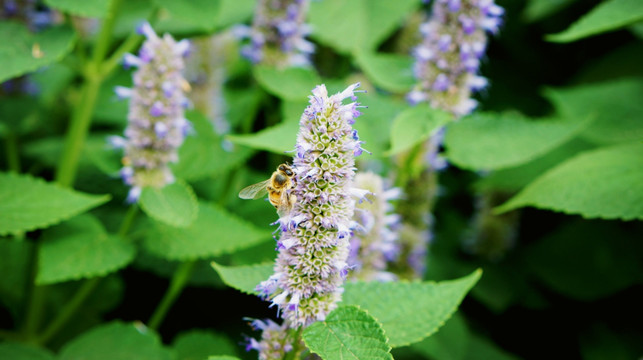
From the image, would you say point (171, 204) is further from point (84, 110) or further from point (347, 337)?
point (347, 337)

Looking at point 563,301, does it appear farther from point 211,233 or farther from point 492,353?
point 211,233

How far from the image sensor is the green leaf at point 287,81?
348 centimetres

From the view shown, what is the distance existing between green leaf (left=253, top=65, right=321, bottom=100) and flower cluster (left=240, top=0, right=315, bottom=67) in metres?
0.11

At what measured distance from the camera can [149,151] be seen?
3.12m

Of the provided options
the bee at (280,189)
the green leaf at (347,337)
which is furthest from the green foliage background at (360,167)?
the bee at (280,189)

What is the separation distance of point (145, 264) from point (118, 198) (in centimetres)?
71

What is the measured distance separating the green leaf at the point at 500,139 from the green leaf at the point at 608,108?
1.87 feet

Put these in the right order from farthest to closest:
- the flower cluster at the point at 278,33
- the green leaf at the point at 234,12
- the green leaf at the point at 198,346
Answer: the green leaf at the point at 234,12 → the flower cluster at the point at 278,33 → the green leaf at the point at 198,346

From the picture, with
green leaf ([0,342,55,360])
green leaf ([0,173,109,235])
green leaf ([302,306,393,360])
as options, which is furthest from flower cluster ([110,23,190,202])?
green leaf ([302,306,393,360])

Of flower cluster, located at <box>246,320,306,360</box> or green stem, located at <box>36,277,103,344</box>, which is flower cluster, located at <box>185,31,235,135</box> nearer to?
green stem, located at <box>36,277,103,344</box>

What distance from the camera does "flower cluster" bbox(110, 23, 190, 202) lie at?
2.95m

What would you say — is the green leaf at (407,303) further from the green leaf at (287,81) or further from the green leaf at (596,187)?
the green leaf at (287,81)

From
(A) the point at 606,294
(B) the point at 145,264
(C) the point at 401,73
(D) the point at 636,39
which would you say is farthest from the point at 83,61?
(D) the point at 636,39

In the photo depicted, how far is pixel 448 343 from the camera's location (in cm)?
367
